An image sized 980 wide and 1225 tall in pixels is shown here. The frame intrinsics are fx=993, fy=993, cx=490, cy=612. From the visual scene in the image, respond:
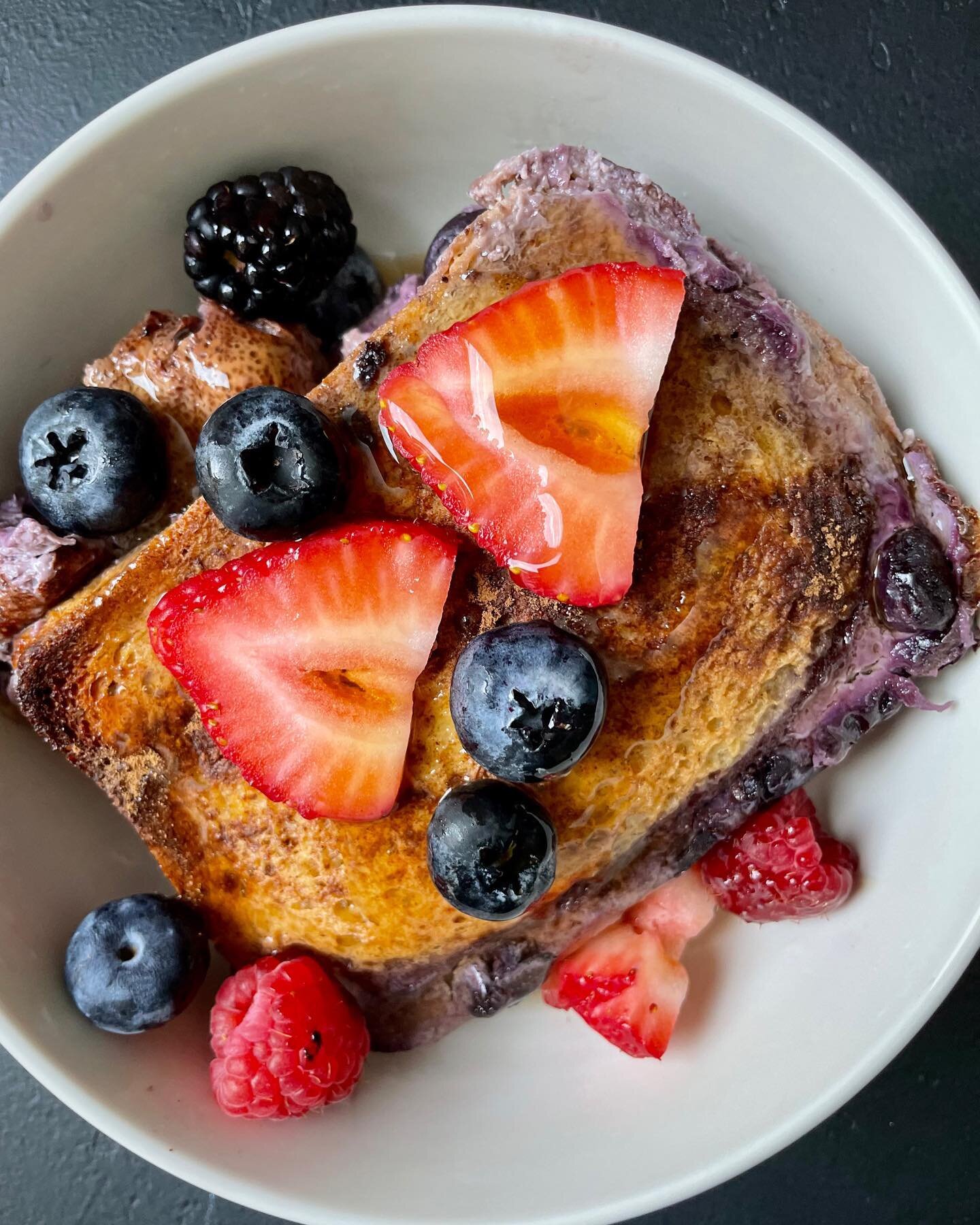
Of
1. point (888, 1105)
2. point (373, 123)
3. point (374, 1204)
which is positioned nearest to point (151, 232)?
point (373, 123)

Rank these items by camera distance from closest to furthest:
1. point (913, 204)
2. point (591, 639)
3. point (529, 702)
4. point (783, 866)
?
point (529, 702) < point (591, 639) < point (783, 866) < point (913, 204)

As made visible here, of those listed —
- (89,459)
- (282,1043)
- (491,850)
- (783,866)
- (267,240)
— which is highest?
(267,240)

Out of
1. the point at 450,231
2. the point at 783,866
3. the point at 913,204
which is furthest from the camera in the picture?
the point at 913,204

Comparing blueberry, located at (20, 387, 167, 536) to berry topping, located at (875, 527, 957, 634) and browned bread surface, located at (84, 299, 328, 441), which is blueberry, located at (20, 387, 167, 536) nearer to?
browned bread surface, located at (84, 299, 328, 441)

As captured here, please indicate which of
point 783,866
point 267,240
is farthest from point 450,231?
point 783,866

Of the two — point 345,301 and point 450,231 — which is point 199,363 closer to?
point 345,301

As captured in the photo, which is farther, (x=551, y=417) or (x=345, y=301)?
(x=345, y=301)

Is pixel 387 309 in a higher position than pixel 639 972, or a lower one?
higher
